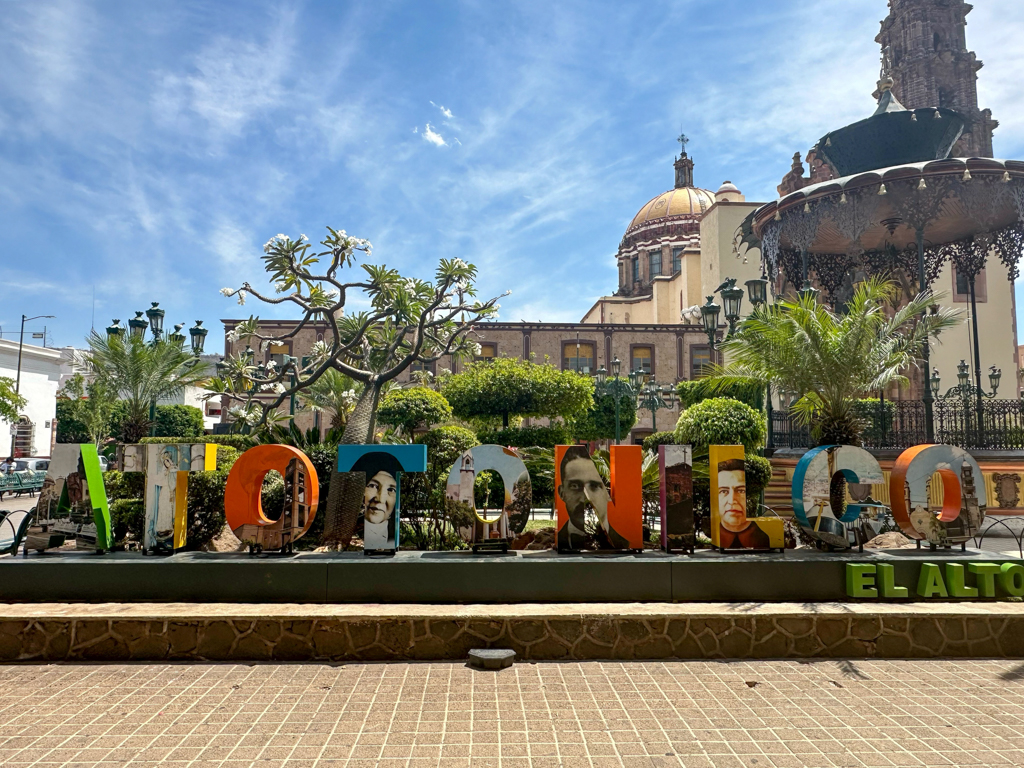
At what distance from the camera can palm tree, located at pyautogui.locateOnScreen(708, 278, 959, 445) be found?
8.69 metres

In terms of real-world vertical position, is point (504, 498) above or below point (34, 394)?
below

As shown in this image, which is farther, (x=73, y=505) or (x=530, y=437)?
(x=530, y=437)

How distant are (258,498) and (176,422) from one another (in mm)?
31592

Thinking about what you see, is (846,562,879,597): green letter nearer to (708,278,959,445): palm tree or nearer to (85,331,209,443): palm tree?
(708,278,959,445): palm tree

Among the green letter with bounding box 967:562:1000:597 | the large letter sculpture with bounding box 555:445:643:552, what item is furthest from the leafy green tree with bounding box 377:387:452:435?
the green letter with bounding box 967:562:1000:597

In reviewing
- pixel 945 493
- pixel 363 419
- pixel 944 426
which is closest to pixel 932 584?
pixel 945 493

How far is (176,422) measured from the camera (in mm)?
34875

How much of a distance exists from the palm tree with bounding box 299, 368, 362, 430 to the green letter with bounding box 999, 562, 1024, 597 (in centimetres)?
1570

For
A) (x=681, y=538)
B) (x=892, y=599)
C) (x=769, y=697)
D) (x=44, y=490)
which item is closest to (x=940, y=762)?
(x=769, y=697)

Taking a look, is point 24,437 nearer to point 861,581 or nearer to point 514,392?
point 514,392

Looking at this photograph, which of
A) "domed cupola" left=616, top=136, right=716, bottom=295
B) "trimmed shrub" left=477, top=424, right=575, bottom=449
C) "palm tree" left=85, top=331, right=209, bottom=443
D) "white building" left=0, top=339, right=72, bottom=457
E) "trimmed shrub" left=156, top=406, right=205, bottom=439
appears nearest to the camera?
"palm tree" left=85, top=331, right=209, bottom=443

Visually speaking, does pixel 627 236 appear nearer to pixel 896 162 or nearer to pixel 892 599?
pixel 896 162

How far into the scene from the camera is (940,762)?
3932 millimetres

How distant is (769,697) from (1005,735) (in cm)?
143
